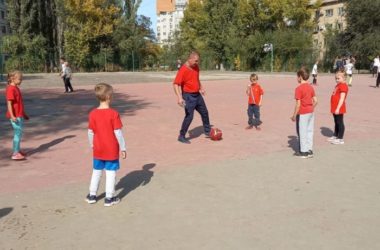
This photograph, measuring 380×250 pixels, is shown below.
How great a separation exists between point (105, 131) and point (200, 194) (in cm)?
137

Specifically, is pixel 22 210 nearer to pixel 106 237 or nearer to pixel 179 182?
pixel 106 237

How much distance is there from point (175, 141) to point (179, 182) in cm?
299

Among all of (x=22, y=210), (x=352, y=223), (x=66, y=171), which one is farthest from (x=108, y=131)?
(x=352, y=223)

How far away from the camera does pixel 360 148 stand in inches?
322

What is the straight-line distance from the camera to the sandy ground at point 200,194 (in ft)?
14.1

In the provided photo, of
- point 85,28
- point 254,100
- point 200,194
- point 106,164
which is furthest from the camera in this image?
point 85,28

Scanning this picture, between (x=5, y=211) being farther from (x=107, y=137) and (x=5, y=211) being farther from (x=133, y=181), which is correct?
(x=133, y=181)

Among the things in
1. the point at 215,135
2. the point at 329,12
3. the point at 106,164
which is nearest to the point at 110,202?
the point at 106,164

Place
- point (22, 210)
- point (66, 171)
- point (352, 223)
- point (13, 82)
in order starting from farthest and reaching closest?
point (13, 82)
point (66, 171)
point (22, 210)
point (352, 223)

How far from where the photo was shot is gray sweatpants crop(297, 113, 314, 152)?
7.45 m

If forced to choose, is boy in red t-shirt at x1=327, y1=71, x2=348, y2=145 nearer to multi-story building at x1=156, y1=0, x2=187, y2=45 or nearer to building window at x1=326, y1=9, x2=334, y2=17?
building window at x1=326, y1=9, x2=334, y2=17

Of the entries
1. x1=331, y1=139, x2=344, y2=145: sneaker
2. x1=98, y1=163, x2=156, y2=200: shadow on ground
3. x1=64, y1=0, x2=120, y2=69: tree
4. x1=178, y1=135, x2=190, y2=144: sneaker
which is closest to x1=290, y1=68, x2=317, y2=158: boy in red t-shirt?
x1=331, y1=139, x2=344, y2=145: sneaker

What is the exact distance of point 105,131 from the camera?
5.21 m

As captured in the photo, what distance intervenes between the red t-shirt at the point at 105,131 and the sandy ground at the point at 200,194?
60cm
